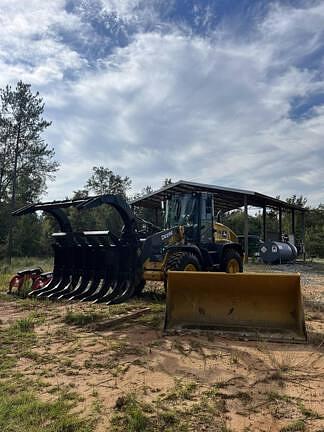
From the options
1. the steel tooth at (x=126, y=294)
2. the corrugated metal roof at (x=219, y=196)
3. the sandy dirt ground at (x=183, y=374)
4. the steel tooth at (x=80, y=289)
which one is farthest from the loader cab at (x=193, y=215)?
the corrugated metal roof at (x=219, y=196)

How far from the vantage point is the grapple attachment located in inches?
304

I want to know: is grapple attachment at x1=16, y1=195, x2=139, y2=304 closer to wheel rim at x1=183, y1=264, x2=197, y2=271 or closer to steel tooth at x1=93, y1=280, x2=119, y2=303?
steel tooth at x1=93, y1=280, x2=119, y2=303

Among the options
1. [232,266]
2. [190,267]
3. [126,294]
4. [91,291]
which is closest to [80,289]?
[91,291]

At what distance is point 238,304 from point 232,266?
14.6 ft

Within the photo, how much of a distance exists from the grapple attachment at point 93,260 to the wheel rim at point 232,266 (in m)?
3.16

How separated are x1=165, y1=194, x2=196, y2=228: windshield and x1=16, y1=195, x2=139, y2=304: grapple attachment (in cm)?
188

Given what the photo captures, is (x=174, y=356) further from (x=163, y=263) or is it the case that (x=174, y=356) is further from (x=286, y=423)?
(x=163, y=263)

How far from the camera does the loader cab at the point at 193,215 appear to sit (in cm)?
945

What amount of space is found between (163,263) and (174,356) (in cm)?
361

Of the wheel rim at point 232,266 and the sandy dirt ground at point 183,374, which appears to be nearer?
the sandy dirt ground at point 183,374

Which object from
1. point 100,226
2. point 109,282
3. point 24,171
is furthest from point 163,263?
point 100,226

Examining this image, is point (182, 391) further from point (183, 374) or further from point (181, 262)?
point (181, 262)

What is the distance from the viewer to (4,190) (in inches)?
1126

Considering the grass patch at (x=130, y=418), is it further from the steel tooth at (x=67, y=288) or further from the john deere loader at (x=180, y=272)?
the steel tooth at (x=67, y=288)
